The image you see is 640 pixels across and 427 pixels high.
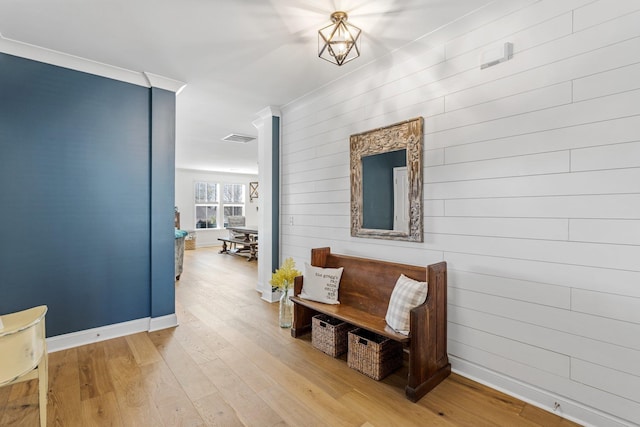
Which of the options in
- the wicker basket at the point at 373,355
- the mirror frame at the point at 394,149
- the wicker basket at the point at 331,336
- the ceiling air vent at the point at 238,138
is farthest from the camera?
the ceiling air vent at the point at 238,138

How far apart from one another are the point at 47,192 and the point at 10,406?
1656 millimetres

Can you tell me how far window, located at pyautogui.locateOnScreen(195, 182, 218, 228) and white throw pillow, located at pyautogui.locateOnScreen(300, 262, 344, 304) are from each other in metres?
8.33

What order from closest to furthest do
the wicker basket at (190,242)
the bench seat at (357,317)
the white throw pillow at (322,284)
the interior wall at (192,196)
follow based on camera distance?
the bench seat at (357,317), the white throw pillow at (322,284), the wicker basket at (190,242), the interior wall at (192,196)

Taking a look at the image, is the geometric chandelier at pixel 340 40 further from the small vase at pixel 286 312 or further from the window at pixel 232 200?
the window at pixel 232 200

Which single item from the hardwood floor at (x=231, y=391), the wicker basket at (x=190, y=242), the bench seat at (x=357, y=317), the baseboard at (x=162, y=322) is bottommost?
the hardwood floor at (x=231, y=391)

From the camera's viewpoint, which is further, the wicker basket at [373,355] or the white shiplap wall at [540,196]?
the wicker basket at [373,355]

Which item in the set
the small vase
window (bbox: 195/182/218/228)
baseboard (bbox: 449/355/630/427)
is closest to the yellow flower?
the small vase

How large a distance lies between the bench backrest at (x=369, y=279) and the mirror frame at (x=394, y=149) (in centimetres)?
26

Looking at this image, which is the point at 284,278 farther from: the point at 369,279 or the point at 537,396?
the point at 537,396

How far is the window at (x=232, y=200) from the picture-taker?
11.0 metres

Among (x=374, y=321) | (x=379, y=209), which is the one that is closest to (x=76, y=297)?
(x=374, y=321)

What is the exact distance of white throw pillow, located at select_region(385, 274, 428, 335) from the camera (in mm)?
2164

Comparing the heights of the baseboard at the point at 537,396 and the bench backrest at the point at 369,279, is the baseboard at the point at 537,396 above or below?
below

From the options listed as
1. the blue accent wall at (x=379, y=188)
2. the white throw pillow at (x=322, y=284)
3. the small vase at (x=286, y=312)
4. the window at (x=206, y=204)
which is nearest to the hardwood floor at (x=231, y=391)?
the small vase at (x=286, y=312)
